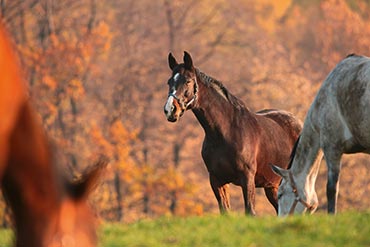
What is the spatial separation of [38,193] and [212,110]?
9.28 meters

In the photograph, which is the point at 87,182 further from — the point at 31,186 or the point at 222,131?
the point at 222,131

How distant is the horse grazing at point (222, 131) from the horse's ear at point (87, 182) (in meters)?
8.44

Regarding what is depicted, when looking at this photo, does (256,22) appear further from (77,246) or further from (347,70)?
(77,246)

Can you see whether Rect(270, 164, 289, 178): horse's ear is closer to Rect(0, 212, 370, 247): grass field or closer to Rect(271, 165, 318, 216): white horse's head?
Rect(271, 165, 318, 216): white horse's head

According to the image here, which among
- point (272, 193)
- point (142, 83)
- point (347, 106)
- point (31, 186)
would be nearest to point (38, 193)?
point (31, 186)

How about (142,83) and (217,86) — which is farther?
(142,83)

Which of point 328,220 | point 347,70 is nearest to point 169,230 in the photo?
point 328,220

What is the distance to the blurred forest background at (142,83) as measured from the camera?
32.5m

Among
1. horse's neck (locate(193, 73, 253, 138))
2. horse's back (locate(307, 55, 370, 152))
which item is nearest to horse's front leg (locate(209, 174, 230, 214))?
horse's neck (locate(193, 73, 253, 138))

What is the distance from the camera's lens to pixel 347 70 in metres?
11.2

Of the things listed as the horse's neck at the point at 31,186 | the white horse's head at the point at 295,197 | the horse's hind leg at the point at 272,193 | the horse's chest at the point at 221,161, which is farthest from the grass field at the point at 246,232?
the horse's hind leg at the point at 272,193

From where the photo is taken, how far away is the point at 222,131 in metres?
13.4

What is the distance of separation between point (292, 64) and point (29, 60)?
15466 mm

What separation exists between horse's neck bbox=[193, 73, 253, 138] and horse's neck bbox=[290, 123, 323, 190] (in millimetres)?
1751
